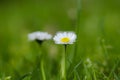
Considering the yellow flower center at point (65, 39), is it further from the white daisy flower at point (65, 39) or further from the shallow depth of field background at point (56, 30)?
the shallow depth of field background at point (56, 30)

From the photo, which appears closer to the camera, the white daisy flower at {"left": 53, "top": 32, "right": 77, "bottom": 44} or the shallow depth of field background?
the white daisy flower at {"left": 53, "top": 32, "right": 77, "bottom": 44}

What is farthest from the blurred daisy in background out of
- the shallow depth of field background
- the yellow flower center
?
the yellow flower center

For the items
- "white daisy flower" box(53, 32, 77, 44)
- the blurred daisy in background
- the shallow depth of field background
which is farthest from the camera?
the shallow depth of field background

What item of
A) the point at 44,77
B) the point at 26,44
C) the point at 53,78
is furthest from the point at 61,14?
the point at 44,77

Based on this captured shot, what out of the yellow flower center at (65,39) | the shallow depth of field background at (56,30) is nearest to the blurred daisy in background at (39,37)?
the shallow depth of field background at (56,30)

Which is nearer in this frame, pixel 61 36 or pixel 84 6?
pixel 61 36

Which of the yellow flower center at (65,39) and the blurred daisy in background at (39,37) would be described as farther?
the blurred daisy in background at (39,37)

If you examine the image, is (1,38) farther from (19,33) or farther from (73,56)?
(73,56)

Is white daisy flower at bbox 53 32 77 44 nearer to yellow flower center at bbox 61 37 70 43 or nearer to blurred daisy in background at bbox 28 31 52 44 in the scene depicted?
yellow flower center at bbox 61 37 70 43
